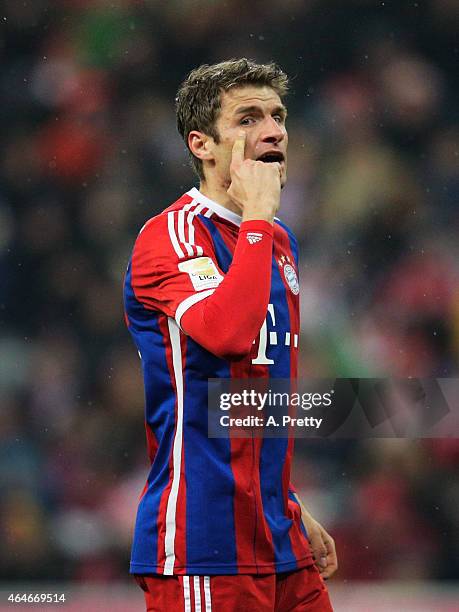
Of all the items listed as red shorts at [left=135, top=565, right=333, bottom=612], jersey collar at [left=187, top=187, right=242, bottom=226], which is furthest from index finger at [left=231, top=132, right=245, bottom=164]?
red shorts at [left=135, top=565, right=333, bottom=612]

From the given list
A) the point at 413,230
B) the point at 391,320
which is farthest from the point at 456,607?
the point at 413,230

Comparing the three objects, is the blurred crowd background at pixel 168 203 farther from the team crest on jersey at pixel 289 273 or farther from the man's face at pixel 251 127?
the man's face at pixel 251 127

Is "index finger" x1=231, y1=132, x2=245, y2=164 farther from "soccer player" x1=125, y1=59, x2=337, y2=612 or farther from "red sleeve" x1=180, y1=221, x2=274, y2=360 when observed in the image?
"red sleeve" x1=180, y1=221, x2=274, y2=360

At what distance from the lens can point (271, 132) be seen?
2.29m

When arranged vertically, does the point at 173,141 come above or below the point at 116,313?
above

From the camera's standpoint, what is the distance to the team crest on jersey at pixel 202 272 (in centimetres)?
207

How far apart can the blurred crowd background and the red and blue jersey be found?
109 inches

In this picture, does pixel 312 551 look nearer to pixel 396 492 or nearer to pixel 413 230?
pixel 396 492

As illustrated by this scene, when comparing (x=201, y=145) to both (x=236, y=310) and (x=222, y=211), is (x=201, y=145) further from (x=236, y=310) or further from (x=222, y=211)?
(x=236, y=310)

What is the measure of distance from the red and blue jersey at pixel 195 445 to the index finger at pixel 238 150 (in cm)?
18

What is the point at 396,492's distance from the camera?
4949 millimetres

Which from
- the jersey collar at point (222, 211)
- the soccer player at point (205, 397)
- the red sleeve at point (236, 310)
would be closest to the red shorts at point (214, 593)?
the soccer player at point (205, 397)

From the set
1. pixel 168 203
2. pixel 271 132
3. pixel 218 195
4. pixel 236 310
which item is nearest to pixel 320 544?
pixel 236 310

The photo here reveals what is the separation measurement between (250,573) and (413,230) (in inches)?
139
